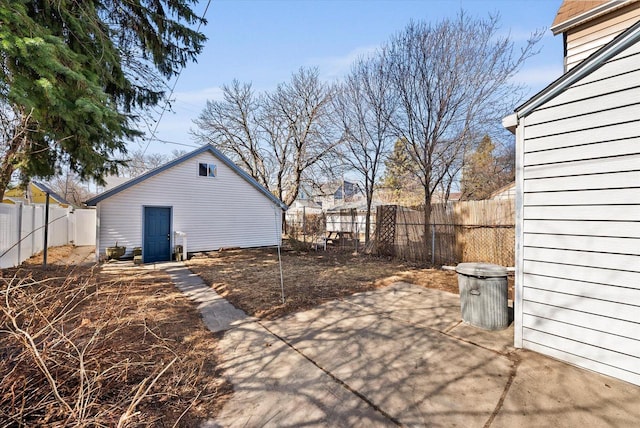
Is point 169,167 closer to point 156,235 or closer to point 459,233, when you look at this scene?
point 156,235

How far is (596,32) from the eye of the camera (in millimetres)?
4305

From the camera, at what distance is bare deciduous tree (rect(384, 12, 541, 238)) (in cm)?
850

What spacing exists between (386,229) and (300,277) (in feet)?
15.7

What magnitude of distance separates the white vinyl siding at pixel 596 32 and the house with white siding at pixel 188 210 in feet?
26.4

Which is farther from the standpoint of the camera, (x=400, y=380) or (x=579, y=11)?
(x=579, y=11)

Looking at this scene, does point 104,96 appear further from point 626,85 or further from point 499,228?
point 499,228

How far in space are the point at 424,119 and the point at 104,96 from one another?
9.05 m

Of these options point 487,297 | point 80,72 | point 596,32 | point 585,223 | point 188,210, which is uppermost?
point 596,32

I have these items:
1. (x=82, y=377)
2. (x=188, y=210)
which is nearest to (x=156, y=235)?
(x=188, y=210)

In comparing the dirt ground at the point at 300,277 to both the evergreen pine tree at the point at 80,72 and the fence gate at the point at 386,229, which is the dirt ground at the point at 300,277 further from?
the evergreen pine tree at the point at 80,72

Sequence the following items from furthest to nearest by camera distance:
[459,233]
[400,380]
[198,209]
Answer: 1. [198,209]
2. [459,233]
3. [400,380]

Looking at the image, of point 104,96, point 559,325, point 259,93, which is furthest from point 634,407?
point 259,93

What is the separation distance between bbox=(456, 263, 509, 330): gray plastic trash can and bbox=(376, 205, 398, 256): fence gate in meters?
6.52

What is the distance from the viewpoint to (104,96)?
4.67m
